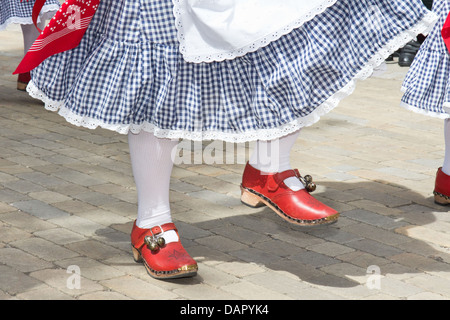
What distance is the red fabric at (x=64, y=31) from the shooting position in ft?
8.36

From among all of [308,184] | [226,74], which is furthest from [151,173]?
[308,184]

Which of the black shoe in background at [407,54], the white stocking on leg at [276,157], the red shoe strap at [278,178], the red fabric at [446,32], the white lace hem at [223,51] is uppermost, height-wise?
the white lace hem at [223,51]

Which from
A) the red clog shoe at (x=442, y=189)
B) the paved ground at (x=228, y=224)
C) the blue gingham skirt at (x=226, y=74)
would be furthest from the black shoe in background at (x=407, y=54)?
the blue gingham skirt at (x=226, y=74)

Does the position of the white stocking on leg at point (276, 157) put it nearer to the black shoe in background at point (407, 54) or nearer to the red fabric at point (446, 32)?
the red fabric at point (446, 32)

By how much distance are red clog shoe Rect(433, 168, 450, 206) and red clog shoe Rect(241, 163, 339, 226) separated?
602 mm

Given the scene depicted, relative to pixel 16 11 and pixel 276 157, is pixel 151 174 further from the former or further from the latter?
pixel 16 11

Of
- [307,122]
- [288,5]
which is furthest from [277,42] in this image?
[307,122]

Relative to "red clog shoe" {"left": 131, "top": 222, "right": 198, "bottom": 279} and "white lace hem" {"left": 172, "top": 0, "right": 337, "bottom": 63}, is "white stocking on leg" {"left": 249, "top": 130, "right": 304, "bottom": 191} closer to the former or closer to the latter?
"red clog shoe" {"left": 131, "top": 222, "right": 198, "bottom": 279}

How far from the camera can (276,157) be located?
3312mm

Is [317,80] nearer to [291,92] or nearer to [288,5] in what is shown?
[291,92]

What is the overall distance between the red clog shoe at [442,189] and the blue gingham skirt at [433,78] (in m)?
0.34

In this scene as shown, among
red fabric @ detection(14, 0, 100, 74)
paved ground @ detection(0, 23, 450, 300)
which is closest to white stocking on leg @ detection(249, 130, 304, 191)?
paved ground @ detection(0, 23, 450, 300)

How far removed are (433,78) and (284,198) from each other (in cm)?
84
